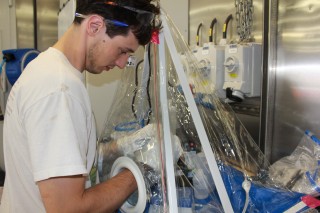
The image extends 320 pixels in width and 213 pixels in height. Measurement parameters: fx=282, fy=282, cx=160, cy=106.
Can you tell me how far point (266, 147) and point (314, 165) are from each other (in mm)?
601

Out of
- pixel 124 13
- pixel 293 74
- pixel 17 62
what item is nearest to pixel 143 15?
pixel 124 13

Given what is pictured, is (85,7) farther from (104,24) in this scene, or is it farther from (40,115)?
(40,115)

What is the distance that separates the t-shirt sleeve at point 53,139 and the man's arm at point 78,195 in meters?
0.03

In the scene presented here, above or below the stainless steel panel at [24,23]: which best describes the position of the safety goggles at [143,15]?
below

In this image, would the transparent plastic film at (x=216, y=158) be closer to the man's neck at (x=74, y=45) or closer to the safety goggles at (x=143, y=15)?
the safety goggles at (x=143, y=15)

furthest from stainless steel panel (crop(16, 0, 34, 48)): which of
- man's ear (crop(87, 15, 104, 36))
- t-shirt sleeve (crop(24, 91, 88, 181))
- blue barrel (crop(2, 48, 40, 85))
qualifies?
t-shirt sleeve (crop(24, 91, 88, 181))

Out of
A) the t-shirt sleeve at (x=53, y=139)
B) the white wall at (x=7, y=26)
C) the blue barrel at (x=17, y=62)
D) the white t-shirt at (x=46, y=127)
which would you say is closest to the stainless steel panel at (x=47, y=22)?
the white wall at (x=7, y=26)

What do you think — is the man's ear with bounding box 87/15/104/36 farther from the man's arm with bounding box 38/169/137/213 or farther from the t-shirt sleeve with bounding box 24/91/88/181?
the man's arm with bounding box 38/169/137/213

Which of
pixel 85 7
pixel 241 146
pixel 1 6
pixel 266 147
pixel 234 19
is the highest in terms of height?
pixel 1 6

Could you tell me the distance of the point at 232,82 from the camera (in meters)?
1.65

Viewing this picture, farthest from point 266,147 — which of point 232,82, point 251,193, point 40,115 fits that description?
point 40,115

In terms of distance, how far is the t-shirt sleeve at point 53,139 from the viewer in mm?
663

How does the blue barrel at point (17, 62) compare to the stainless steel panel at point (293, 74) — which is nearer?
the stainless steel panel at point (293, 74)

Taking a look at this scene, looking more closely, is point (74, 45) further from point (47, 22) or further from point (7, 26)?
point (7, 26)
